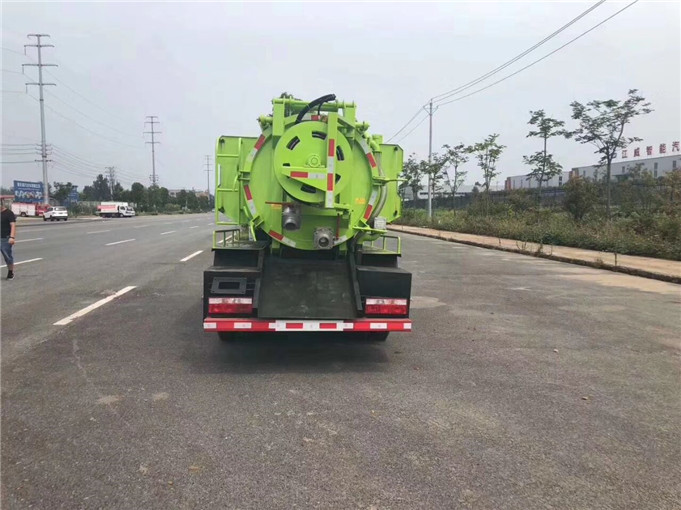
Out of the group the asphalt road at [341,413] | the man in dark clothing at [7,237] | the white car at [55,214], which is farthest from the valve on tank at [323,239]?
the white car at [55,214]

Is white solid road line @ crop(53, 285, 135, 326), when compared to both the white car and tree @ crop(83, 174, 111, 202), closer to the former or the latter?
the white car

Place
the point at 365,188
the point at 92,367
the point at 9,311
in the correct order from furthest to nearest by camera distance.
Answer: the point at 9,311 < the point at 365,188 < the point at 92,367

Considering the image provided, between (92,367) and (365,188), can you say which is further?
(365,188)

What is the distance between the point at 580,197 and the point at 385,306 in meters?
21.1

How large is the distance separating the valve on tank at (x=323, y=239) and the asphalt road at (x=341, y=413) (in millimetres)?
1195

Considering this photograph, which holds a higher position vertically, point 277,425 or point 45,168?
point 45,168

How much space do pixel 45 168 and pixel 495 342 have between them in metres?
61.2

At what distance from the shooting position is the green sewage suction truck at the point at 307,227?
522 centimetres

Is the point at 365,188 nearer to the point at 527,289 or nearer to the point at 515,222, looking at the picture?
the point at 527,289

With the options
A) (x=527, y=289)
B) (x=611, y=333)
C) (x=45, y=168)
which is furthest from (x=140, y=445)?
(x=45, y=168)

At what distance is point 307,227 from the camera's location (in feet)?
18.8

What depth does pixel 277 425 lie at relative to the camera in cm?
387

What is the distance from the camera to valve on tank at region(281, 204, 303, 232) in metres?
5.47

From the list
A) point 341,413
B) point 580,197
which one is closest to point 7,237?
point 341,413
